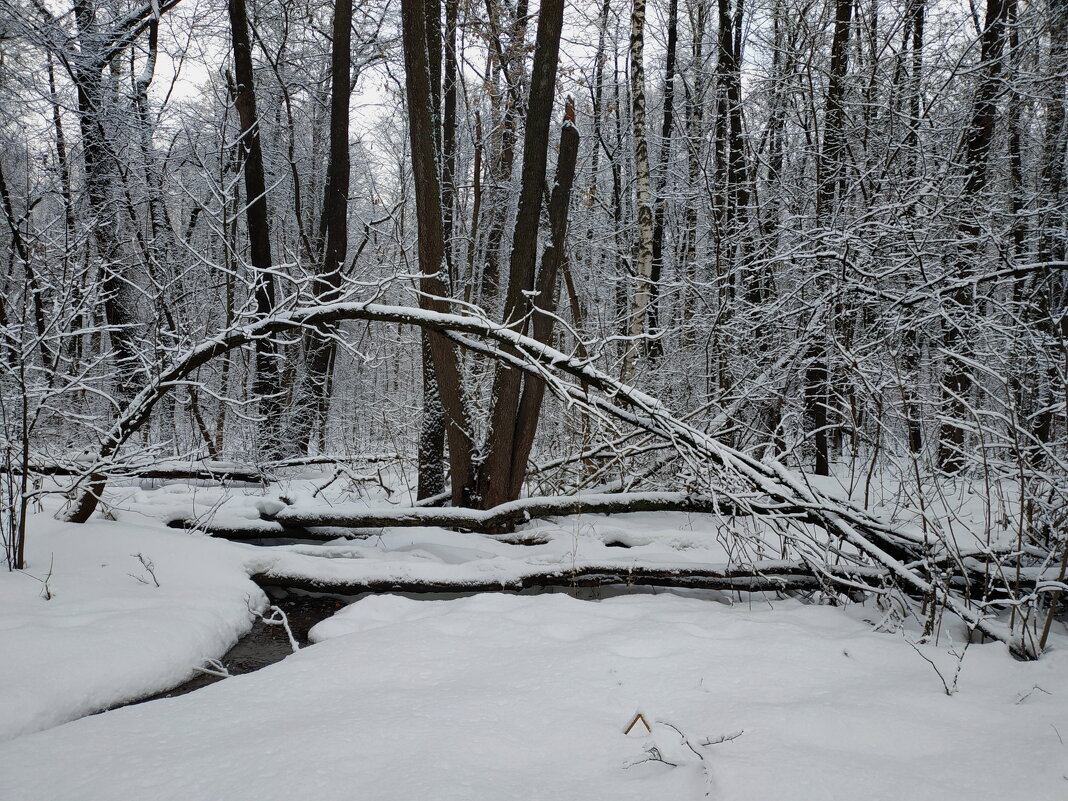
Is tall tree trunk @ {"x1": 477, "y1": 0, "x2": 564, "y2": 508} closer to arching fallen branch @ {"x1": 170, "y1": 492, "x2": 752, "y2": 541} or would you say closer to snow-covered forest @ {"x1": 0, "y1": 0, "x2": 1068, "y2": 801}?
snow-covered forest @ {"x1": 0, "y1": 0, "x2": 1068, "y2": 801}

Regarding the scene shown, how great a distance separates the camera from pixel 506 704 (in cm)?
221

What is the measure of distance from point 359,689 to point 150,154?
12307mm

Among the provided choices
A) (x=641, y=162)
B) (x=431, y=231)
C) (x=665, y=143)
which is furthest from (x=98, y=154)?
(x=665, y=143)

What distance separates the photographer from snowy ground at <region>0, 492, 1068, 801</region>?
1736 mm

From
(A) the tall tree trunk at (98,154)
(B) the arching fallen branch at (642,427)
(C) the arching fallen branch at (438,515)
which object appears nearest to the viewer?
(B) the arching fallen branch at (642,427)

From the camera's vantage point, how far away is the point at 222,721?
2059 millimetres

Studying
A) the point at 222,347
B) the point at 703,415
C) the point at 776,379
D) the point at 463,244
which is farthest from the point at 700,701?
the point at 463,244

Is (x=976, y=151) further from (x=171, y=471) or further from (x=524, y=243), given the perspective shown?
(x=171, y=471)

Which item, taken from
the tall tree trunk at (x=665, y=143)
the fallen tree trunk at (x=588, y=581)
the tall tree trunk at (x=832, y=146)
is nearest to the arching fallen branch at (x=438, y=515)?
the fallen tree trunk at (x=588, y=581)

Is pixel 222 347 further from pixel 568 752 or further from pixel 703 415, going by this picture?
pixel 703 415

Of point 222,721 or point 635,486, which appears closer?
point 222,721

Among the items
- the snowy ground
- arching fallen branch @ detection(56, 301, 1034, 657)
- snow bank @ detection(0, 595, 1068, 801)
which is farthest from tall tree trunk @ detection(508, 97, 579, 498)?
snow bank @ detection(0, 595, 1068, 801)

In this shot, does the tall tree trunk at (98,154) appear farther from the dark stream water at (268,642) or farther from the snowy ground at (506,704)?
the snowy ground at (506,704)

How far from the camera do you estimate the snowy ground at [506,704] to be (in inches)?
68.4
